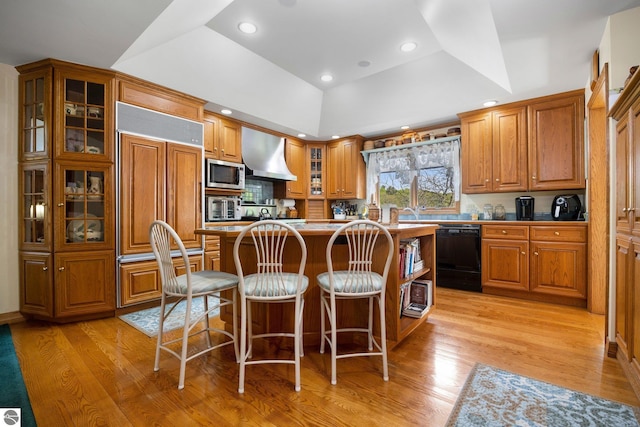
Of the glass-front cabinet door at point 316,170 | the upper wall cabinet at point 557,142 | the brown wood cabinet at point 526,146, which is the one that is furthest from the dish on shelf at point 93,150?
the upper wall cabinet at point 557,142

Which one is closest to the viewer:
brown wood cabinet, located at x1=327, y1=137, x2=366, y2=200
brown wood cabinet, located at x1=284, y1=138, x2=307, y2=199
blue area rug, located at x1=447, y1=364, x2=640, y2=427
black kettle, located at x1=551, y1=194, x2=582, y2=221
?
blue area rug, located at x1=447, y1=364, x2=640, y2=427

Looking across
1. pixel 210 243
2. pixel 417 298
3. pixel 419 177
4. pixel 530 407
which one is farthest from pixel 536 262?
pixel 210 243

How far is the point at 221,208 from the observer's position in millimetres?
4020

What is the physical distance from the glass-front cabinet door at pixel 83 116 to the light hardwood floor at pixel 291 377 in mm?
1707

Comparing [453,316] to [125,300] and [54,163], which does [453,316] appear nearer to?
[125,300]

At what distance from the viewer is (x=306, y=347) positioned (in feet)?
7.25

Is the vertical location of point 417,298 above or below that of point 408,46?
below

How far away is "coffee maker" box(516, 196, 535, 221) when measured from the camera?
3.70 metres

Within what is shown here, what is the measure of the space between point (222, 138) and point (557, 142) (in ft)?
14.2

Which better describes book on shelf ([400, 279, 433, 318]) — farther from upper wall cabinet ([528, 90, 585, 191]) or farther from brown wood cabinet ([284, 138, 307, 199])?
brown wood cabinet ([284, 138, 307, 199])

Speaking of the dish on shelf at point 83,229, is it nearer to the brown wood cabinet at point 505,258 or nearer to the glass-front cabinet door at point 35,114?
the glass-front cabinet door at point 35,114

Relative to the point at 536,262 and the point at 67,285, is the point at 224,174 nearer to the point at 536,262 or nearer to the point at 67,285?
the point at 67,285

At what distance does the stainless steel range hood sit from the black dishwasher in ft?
8.75

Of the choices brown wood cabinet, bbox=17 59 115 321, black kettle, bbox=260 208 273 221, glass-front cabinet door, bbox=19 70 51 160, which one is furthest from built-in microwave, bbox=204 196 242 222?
glass-front cabinet door, bbox=19 70 51 160
